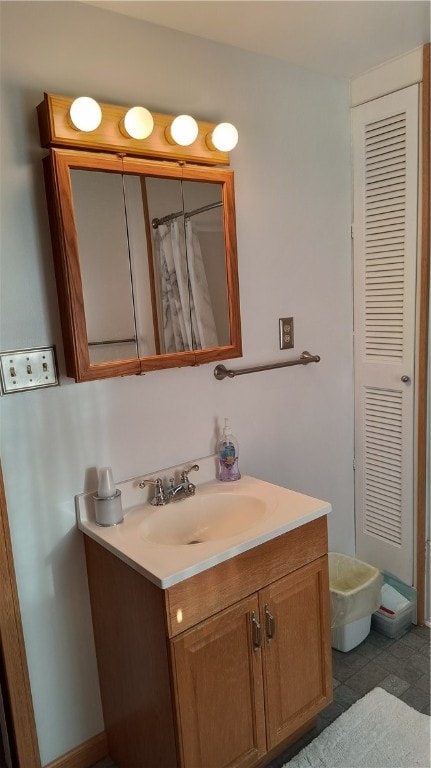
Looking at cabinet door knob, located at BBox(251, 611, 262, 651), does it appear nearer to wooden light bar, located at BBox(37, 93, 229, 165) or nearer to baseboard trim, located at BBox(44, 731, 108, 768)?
baseboard trim, located at BBox(44, 731, 108, 768)

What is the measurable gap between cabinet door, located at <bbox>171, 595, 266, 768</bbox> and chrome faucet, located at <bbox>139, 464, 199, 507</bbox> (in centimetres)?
40

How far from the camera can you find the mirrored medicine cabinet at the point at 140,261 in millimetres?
1416

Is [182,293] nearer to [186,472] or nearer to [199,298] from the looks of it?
[199,298]

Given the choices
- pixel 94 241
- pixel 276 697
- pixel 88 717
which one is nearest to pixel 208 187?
pixel 94 241

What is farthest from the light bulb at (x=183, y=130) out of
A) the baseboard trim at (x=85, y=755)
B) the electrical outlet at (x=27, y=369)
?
the baseboard trim at (x=85, y=755)

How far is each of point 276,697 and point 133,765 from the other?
47 centimetres

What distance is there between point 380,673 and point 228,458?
1028 mm

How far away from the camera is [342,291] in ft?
7.36

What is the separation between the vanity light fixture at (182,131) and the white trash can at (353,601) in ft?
5.58

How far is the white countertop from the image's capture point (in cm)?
128

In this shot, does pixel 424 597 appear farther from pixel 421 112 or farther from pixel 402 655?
pixel 421 112

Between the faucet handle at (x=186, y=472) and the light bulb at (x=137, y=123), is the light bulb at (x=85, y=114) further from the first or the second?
the faucet handle at (x=186, y=472)

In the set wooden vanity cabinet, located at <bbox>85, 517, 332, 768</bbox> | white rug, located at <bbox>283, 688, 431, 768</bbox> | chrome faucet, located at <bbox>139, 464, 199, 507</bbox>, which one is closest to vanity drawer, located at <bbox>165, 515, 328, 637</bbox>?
wooden vanity cabinet, located at <bbox>85, 517, 332, 768</bbox>

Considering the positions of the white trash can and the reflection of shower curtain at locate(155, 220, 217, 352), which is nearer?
the reflection of shower curtain at locate(155, 220, 217, 352)
